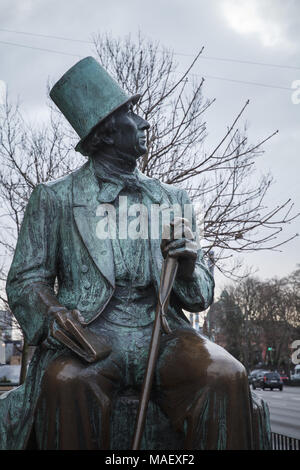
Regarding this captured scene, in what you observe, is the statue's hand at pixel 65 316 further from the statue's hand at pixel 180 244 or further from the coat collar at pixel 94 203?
the statue's hand at pixel 180 244

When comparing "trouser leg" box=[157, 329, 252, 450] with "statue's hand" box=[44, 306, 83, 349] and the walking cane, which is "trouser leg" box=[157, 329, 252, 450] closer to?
the walking cane

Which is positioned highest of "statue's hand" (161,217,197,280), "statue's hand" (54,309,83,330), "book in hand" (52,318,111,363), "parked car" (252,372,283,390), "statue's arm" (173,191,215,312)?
"statue's hand" (161,217,197,280)

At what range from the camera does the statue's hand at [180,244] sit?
302 cm

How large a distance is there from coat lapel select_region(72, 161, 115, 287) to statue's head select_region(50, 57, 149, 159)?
22cm

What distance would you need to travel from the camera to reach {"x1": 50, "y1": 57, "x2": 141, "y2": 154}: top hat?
346cm

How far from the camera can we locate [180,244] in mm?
3020

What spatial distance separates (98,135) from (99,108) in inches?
6.5

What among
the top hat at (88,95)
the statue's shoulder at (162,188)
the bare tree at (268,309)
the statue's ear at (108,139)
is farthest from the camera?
the bare tree at (268,309)

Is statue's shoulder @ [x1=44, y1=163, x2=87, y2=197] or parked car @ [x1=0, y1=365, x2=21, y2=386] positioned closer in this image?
statue's shoulder @ [x1=44, y1=163, x2=87, y2=197]

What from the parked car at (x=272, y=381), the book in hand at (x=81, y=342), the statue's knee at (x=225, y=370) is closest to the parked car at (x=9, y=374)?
the book in hand at (x=81, y=342)

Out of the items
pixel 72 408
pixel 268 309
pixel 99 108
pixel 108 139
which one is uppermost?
pixel 268 309

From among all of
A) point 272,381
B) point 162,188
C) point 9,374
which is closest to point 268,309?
point 272,381

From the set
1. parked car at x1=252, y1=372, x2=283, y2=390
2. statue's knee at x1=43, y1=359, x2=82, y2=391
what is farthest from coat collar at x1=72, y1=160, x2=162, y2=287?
parked car at x1=252, y1=372, x2=283, y2=390

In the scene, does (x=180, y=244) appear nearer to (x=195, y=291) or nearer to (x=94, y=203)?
(x=195, y=291)
